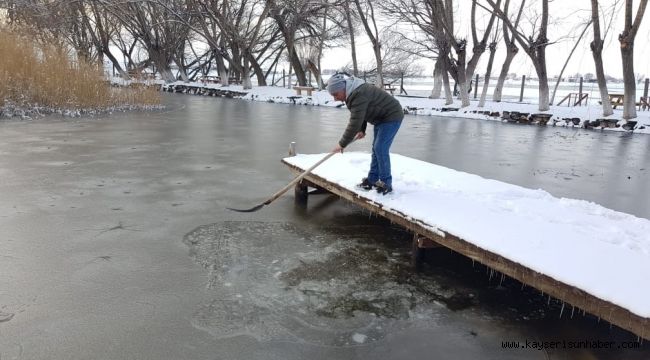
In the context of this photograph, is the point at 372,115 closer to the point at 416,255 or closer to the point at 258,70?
the point at 416,255

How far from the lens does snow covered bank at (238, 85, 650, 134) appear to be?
15.0 metres

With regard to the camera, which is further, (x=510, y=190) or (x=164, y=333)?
(x=510, y=190)

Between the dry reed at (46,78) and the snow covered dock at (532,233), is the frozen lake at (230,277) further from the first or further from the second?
the dry reed at (46,78)

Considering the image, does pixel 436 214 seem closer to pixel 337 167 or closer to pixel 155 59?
pixel 337 167

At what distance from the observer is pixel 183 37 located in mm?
33625

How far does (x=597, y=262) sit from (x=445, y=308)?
0.97m

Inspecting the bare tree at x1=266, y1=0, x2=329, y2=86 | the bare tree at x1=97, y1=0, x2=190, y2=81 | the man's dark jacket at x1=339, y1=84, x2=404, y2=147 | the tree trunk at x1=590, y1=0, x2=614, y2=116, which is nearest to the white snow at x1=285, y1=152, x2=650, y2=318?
the man's dark jacket at x1=339, y1=84, x2=404, y2=147

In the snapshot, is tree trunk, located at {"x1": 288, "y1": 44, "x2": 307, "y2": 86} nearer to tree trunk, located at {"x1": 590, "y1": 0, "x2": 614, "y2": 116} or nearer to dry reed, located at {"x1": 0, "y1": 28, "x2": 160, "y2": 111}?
dry reed, located at {"x1": 0, "y1": 28, "x2": 160, "y2": 111}

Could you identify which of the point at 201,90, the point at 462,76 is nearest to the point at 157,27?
the point at 201,90

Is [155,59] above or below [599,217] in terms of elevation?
above

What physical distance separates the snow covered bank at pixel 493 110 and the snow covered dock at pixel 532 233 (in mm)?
11961

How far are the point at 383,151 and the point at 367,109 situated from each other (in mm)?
423

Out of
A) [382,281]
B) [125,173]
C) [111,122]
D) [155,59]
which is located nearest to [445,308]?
[382,281]

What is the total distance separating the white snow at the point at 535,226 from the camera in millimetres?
2838
